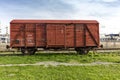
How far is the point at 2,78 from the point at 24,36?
12.8 meters

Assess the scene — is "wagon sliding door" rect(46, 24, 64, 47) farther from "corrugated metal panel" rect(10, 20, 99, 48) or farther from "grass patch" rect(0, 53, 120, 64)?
"grass patch" rect(0, 53, 120, 64)

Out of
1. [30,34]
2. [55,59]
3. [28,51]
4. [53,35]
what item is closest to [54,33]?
[53,35]

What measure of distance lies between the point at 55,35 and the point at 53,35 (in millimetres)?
211

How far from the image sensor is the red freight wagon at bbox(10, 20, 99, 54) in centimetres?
2378

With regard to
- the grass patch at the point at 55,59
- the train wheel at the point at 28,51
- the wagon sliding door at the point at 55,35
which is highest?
Result: the wagon sliding door at the point at 55,35

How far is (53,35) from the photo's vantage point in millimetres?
24094

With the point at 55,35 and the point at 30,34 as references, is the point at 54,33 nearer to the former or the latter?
the point at 55,35

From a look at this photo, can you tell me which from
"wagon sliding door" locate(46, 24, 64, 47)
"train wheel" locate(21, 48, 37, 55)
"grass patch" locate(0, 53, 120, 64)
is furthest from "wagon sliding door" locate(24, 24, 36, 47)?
"grass patch" locate(0, 53, 120, 64)

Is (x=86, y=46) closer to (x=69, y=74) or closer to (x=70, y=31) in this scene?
(x=70, y=31)

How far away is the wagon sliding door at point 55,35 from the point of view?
2406cm

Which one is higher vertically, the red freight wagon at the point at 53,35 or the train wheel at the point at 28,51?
the red freight wagon at the point at 53,35

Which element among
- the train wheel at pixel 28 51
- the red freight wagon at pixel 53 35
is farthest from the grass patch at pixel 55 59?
the red freight wagon at pixel 53 35

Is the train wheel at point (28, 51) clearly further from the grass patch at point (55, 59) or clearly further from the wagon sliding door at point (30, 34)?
the grass patch at point (55, 59)

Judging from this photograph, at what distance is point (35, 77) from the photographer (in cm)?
1162
